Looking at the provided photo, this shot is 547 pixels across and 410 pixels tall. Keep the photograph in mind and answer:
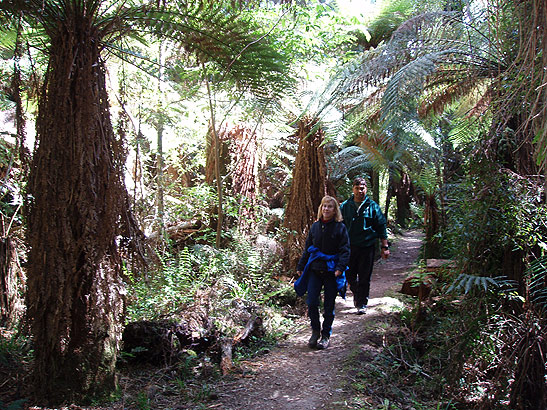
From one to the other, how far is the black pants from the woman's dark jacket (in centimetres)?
107

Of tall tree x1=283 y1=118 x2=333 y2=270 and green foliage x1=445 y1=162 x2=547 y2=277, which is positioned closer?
green foliage x1=445 y1=162 x2=547 y2=277

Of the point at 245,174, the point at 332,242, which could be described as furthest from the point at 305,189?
the point at 332,242

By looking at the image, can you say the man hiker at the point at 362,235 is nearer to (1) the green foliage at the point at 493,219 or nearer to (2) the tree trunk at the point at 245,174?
(1) the green foliage at the point at 493,219

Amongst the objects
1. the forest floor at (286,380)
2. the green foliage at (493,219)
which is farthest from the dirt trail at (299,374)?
the green foliage at (493,219)

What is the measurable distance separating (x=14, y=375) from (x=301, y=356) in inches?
107

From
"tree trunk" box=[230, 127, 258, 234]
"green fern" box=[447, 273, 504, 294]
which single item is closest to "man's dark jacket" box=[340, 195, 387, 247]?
"green fern" box=[447, 273, 504, 294]

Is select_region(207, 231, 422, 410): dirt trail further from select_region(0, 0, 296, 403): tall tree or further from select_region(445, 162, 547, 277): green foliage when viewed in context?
select_region(445, 162, 547, 277): green foliage

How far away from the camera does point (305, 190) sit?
698cm

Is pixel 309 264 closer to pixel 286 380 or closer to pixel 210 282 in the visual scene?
pixel 286 380

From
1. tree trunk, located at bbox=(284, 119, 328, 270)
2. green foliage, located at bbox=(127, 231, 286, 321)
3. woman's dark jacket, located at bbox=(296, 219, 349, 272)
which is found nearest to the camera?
woman's dark jacket, located at bbox=(296, 219, 349, 272)

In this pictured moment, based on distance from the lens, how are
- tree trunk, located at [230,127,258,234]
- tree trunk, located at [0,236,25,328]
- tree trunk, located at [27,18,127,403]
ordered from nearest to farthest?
tree trunk, located at [27,18,127,403]
tree trunk, located at [0,236,25,328]
tree trunk, located at [230,127,258,234]

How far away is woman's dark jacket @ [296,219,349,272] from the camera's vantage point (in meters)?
4.62

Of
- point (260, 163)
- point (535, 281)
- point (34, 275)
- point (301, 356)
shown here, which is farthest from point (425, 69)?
point (260, 163)

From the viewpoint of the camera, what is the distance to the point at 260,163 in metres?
8.63
